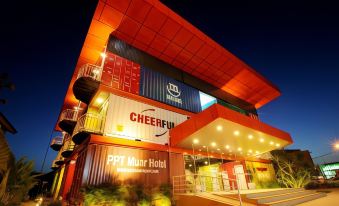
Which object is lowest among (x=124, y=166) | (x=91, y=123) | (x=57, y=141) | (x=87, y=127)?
(x=124, y=166)

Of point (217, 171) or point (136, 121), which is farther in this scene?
point (217, 171)

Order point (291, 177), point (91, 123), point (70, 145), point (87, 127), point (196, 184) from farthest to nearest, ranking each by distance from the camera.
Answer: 1. point (291, 177)
2. point (70, 145)
3. point (196, 184)
4. point (91, 123)
5. point (87, 127)

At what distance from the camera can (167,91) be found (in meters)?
15.1

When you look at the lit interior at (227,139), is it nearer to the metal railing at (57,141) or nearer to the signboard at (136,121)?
the signboard at (136,121)

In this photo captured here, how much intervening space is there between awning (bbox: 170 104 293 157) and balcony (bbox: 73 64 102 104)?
641 centimetres

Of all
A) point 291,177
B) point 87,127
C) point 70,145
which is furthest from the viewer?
point 291,177

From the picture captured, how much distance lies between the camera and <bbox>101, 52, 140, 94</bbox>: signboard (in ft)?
40.1

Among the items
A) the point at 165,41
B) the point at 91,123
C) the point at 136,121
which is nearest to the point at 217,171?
the point at 136,121

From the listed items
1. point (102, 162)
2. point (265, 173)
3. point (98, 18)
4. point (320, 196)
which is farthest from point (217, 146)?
point (98, 18)

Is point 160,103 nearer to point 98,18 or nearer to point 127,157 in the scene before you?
point 127,157

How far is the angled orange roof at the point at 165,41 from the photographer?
12969 millimetres

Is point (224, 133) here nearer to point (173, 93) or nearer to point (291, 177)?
point (173, 93)

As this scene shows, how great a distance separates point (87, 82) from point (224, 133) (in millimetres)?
9695

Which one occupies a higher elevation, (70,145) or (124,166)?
(70,145)
